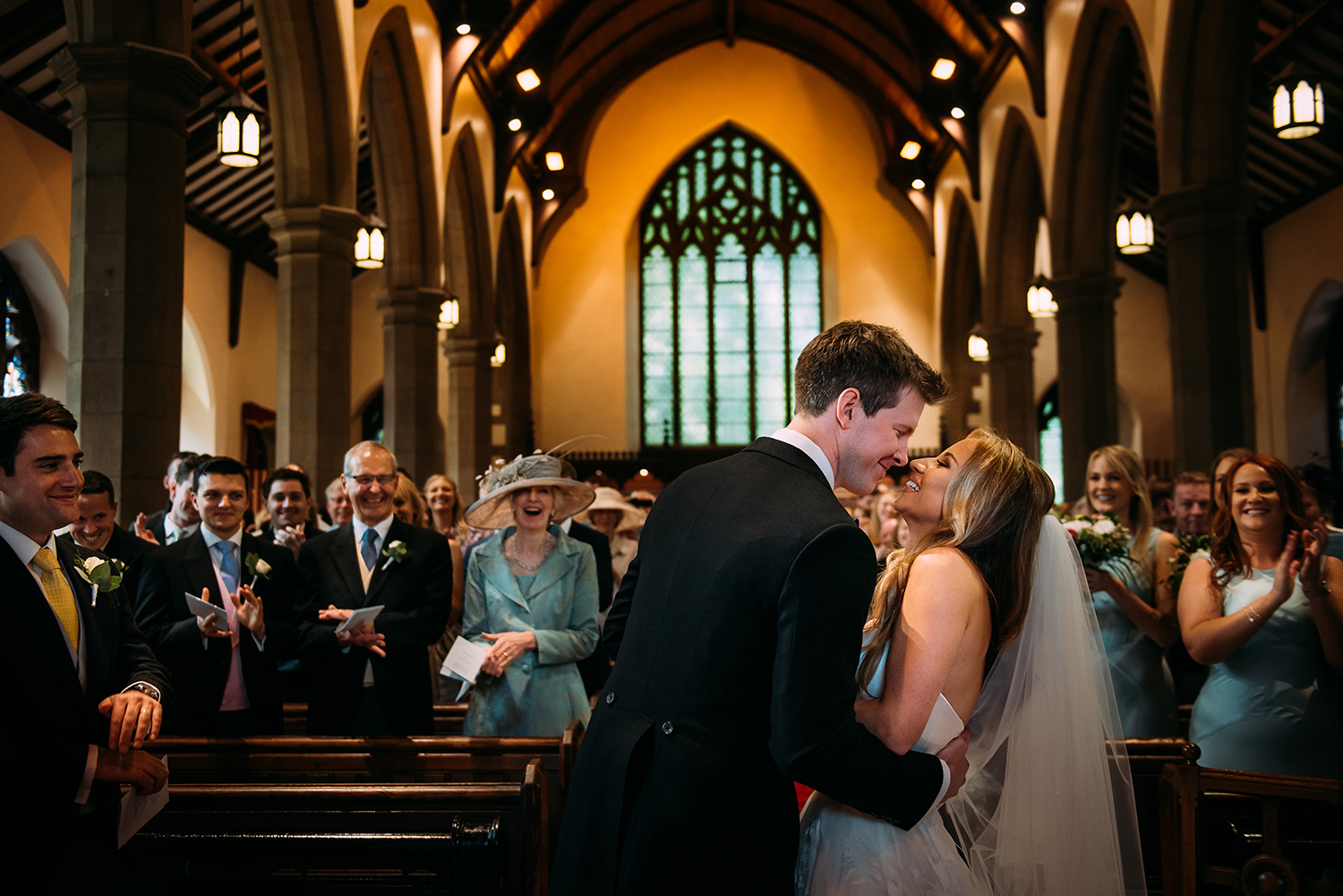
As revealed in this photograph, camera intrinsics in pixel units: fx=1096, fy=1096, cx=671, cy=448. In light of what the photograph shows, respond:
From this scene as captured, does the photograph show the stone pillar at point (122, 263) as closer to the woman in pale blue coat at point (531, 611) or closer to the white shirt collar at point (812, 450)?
the woman in pale blue coat at point (531, 611)

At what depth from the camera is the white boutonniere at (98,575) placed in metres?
2.32

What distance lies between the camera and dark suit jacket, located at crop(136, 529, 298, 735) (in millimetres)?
3498

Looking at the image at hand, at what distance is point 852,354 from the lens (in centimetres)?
173

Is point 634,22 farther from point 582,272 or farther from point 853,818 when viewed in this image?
point 853,818

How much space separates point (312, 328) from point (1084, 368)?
6986 mm

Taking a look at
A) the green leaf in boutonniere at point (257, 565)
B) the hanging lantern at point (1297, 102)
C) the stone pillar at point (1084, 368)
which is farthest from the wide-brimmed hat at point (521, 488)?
the stone pillar at point (1084, 368)

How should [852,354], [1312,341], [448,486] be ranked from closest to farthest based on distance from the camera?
[852,354], [448,486], [1312,341]

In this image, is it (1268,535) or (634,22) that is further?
(634,22)

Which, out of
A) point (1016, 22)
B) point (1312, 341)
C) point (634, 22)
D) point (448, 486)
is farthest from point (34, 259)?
point (1312, 341)

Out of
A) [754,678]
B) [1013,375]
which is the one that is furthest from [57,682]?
[1013,375]

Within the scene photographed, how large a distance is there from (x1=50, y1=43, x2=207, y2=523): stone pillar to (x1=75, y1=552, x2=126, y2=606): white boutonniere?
2953 mm

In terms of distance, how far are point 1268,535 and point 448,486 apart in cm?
405

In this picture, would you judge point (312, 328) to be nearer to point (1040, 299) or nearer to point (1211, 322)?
point (1211, 322)

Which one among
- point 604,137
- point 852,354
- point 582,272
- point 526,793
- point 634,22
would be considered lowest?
point 526,793
